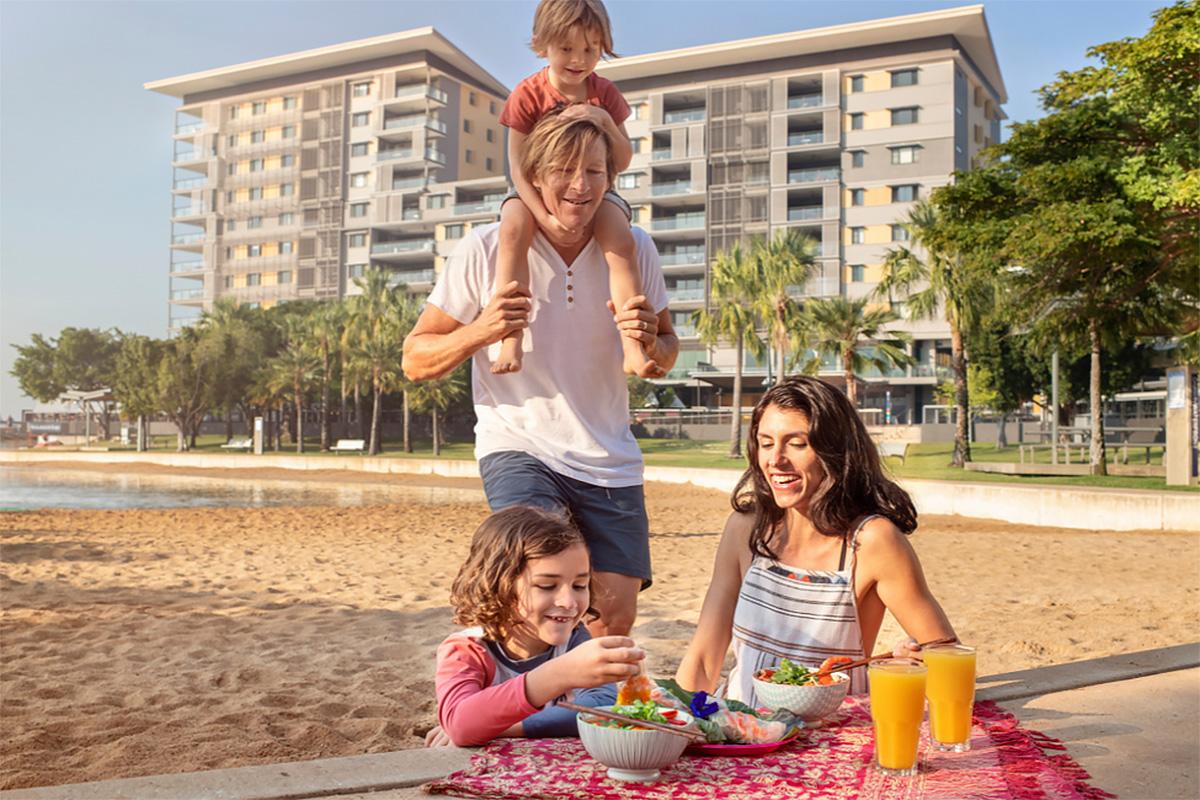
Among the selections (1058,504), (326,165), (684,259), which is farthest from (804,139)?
(1058,504)

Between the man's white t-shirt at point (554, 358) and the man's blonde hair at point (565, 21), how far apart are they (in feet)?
1.77

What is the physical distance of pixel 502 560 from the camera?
2238 millimetres

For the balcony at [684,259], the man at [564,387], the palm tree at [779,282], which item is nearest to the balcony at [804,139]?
the balcony at [684,259]

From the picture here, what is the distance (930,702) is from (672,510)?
19650 mm

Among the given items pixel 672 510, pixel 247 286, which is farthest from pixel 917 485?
pixel 247 286

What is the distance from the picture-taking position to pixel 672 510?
71.3 ft

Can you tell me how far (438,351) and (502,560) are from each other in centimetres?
89

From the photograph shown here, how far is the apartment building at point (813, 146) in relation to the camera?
201ft

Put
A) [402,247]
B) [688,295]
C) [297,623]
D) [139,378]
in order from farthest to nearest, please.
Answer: [402,247] → [688,295] → [139,378] → [297,623]

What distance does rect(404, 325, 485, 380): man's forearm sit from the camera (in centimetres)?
282

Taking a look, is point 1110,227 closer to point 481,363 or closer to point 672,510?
point 672,510

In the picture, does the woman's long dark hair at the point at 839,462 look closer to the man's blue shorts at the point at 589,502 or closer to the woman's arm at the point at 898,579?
the woman's arm at the point at 898,579

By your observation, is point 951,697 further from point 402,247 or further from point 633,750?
point 402,247

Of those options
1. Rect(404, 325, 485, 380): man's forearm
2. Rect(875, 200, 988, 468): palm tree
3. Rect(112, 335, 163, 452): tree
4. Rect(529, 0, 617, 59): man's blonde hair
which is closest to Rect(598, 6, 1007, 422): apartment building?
Rect(875, 200, 988, 468): palm tree
